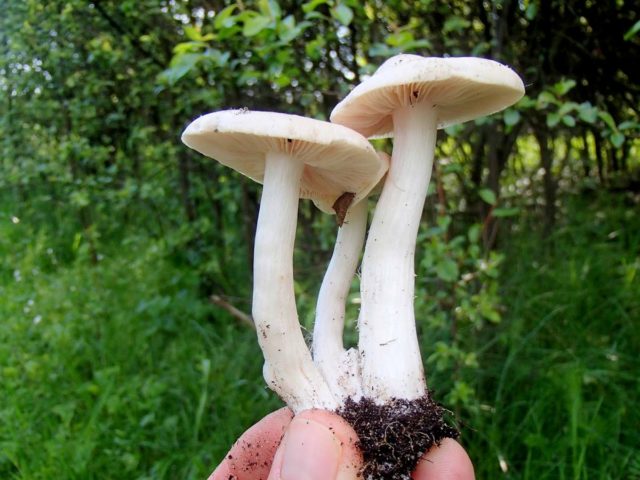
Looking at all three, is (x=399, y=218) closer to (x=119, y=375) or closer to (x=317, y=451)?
(x=317, y=451)

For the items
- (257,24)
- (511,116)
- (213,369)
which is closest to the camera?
(257,24)

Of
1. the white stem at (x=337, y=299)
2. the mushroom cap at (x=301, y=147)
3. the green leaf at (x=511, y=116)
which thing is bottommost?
the white stem at (x=337, y=299)

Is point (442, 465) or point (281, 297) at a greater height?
point (281, 297)

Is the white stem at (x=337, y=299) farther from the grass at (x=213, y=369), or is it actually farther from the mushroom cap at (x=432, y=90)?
the grass at (x=213, y=369)

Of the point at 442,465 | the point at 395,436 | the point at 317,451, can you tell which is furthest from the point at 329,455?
the point at 442,465

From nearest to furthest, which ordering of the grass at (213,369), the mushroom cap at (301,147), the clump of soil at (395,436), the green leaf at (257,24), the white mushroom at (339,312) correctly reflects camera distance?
the mushroom cap at (301,147) → the clump of soil at (395,436) → the white mushroom at (339,312) → the green leaf at (257,24) → the grass at (213,369)

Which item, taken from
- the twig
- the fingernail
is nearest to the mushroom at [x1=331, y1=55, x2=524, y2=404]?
the fingernail

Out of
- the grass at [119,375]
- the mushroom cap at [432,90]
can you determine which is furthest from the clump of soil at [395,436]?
the grass at [119,375]

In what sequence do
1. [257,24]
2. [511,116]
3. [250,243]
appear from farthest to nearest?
[250,243], [511,116], [257,24]
